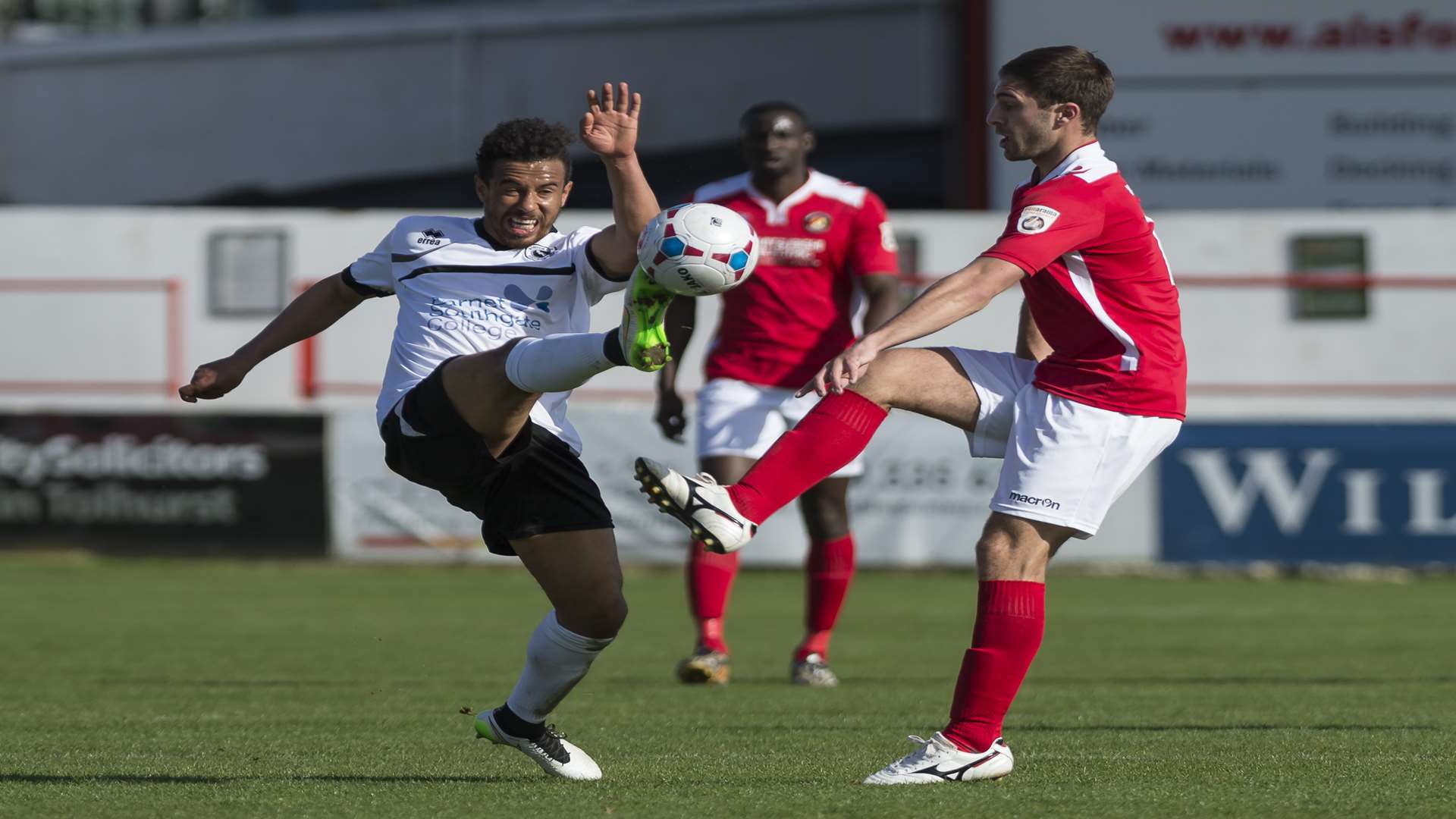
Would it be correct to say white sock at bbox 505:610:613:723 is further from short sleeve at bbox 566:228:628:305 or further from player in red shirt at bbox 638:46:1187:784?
short sleeve at bbox 566:228:628:305

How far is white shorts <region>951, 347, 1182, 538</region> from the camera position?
16.4ft

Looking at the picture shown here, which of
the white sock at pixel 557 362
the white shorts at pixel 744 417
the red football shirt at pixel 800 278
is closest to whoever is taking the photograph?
the white sock at pixel 557 362

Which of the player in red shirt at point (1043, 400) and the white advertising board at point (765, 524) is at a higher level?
the player in red shirt at point (1043, 400)

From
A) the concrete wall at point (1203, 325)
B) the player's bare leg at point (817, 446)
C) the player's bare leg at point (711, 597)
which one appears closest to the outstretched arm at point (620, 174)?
the player's bare leg at point (817, 446)

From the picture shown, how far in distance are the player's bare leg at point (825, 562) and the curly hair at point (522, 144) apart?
10.1ft

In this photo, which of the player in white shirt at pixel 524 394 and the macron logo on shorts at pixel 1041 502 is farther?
the player in white shirt at pixel 524 394

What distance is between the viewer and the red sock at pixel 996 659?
16.6 feet

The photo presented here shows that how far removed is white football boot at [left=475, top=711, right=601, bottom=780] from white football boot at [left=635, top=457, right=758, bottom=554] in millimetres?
857

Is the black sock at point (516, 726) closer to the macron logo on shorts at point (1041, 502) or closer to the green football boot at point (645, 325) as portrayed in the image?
the green football boot at point (645, 325)

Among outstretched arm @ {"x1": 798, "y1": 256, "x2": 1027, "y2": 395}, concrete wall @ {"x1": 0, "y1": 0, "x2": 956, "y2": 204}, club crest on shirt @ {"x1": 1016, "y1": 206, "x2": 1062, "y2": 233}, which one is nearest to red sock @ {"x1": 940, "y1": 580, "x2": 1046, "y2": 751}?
outstretched arm @ {"x1": 798, "y1": 256, "x2": 1027, "y2": 395}

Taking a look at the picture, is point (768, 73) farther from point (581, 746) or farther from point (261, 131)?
point (581, 746)

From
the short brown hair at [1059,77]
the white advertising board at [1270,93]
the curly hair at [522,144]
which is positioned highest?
the white advertising board at [1270,93]

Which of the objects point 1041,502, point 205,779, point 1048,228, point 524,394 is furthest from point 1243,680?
point 205,779

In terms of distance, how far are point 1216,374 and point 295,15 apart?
43.9 feet
